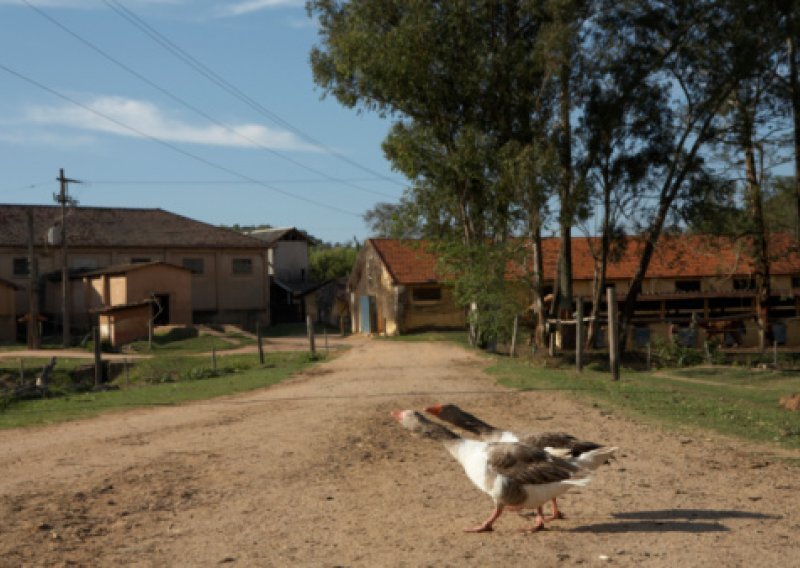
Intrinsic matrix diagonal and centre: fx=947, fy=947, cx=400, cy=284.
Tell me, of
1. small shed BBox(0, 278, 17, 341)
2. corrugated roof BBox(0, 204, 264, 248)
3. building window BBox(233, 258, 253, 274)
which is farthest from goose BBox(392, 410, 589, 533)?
building window BBox(233, 258, 253, 274)

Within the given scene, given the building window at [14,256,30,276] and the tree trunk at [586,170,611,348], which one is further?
the building window at [14,256,30,276]

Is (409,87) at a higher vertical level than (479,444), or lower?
higher

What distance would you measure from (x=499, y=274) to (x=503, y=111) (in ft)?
17.3

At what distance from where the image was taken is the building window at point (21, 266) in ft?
176

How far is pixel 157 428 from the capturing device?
1461 centimetres

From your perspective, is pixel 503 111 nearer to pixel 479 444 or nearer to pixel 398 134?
pixel 398 134

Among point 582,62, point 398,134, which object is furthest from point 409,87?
point 582,62

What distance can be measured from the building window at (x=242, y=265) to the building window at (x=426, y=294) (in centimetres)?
1684

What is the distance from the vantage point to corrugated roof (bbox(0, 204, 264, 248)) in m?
54.6

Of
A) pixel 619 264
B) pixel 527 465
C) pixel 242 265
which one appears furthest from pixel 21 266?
pixel 527 465

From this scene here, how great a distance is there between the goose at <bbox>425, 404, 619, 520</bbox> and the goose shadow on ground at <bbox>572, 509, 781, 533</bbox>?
1.61ft

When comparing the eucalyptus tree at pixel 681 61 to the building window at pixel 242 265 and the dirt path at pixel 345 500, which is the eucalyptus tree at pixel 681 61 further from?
the building window at pixel 242 265

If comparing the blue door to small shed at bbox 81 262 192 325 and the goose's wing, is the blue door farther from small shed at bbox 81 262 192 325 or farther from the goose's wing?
the goose's wing

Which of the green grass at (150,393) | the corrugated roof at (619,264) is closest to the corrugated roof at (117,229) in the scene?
the corrugated roof at (619,264)
